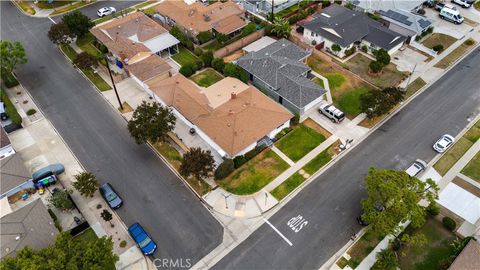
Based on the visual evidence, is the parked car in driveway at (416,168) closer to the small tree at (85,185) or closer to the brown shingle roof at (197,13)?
the small tree at (85,185)

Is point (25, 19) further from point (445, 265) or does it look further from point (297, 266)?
point (445, 265)

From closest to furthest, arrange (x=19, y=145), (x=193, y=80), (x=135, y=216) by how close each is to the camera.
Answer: (x=135, y=216) → (x=19, y=145) → (x=193, y=80)

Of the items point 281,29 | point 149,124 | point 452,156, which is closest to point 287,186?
point 149,124

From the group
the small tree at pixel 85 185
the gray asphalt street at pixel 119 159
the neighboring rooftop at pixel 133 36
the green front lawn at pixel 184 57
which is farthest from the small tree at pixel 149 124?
the green front lawn at pixel 184 57

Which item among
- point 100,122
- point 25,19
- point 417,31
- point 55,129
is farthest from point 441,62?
point 25,19

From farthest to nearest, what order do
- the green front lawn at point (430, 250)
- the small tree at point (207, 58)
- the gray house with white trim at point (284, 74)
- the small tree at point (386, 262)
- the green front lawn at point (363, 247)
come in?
the small tree at point (207, 58) → the gray house with white trim at point (284, 74) → the green front lawn at point (363, 247) → the green front lawn at point (430, 250) → the small tree at point (386, 262)

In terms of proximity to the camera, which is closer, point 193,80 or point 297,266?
point 297,266

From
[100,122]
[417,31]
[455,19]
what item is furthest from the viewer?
[455,19]
